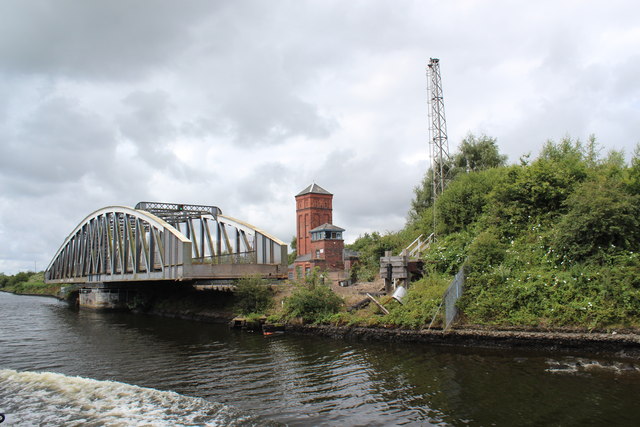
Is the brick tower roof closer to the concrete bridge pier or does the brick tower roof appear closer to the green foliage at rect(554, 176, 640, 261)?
the concrete bridge pier

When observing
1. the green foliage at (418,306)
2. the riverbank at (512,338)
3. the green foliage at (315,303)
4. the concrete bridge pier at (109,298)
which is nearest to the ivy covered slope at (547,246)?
the riverbank at (512,338)

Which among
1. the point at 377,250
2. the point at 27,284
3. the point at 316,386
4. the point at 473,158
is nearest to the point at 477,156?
the point at 473,158

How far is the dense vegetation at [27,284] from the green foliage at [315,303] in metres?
81.3

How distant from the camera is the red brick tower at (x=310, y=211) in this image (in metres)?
72.8

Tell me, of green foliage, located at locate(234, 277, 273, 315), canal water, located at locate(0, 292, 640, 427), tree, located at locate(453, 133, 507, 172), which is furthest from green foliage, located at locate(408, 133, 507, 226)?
canal water, located at locate(0, 292, 640, 427)

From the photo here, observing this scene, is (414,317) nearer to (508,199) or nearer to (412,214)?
(508,199)

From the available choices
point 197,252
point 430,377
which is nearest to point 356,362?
point 430,377

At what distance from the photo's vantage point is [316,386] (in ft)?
47.2

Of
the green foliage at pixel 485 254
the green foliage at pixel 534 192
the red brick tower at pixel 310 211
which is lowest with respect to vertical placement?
the green foliage at pixel 485 254

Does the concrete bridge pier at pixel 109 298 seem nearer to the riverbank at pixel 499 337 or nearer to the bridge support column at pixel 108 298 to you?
the bridge support column at pixel 108 298

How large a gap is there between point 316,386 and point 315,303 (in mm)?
11568

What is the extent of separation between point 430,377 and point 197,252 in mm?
37290

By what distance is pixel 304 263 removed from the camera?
58.7 metres

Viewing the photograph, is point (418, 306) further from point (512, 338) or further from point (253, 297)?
point (253, 297)
